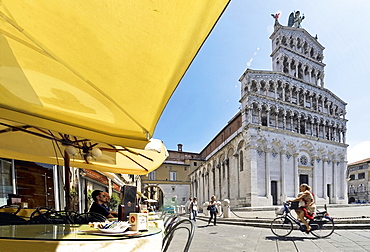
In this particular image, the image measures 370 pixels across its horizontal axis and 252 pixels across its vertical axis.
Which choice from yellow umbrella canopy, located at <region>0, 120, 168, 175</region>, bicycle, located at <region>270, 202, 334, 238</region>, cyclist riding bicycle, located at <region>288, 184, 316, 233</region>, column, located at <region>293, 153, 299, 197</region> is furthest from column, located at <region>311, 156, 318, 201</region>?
yellow umbrella canopy, located at <region>0, 120, 168, 175</region>

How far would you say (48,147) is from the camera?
4.63 meters

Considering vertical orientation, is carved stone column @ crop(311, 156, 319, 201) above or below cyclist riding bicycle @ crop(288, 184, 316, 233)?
below

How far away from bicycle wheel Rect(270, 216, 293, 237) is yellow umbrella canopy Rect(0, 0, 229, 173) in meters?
6.35

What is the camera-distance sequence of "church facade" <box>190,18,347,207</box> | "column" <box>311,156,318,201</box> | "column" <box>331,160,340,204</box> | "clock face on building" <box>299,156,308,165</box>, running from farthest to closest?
"column" <box>331,160,340,204</box> → "column" <box>311,156,318,201</box> → "clock face on building" <box>299,156,308,165</box> → "church facade" <box>190,18,347,207</box>

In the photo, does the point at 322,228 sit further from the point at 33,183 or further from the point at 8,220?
the point at 33,183

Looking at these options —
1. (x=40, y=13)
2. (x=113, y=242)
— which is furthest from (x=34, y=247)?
(x=40, y=13)

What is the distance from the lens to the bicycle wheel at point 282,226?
721 cm

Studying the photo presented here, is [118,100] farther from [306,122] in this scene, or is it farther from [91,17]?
[306,122]

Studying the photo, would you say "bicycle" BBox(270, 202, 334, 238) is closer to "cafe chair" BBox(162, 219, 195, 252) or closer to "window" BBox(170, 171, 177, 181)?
"cafe chair" BBox(162, 219, 195, 252)

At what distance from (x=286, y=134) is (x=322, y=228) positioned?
67.1ft

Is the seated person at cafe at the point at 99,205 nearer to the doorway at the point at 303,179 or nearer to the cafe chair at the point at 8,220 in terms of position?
the cafe chair at the point at 8,220

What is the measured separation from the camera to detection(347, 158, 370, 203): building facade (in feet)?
179

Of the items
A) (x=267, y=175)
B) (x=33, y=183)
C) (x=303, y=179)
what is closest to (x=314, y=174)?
(x=303, y=179)

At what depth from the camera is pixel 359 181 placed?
57.5 m
